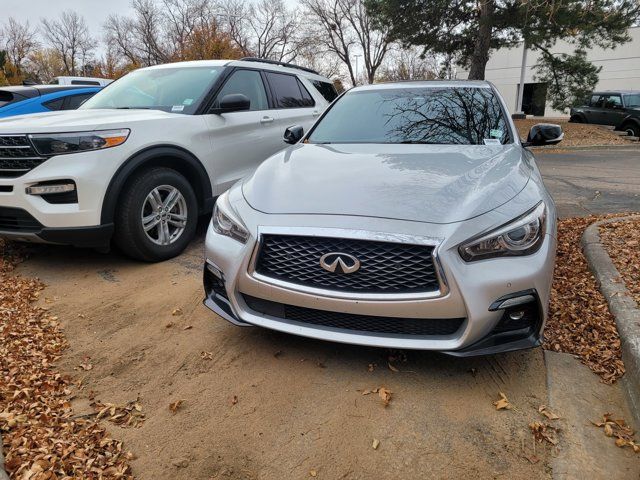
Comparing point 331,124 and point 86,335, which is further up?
point 331,124

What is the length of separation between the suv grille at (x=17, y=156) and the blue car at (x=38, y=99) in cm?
365

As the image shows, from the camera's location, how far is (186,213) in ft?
14.7

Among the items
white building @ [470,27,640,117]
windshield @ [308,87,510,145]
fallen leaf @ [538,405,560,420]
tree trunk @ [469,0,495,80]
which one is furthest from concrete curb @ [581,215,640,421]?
white building @ [470,27,640,117]

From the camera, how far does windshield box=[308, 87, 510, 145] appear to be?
3584 millimetres

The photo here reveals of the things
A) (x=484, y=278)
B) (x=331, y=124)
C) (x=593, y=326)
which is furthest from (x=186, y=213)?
(x=593, y=326)

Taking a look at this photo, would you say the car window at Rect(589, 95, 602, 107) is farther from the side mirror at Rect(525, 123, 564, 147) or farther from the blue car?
the blue car

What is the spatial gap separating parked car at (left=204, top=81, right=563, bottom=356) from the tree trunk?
42.6 feet

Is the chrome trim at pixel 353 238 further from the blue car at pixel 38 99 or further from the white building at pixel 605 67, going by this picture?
the white building at pixel 605 67

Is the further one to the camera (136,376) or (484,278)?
(136,376)

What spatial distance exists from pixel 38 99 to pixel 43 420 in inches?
247

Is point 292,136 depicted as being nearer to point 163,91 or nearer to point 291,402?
point 163,91

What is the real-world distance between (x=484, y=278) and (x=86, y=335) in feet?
8.31

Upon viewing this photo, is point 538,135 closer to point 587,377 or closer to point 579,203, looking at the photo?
point 587,377

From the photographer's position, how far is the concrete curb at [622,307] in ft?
8.02
